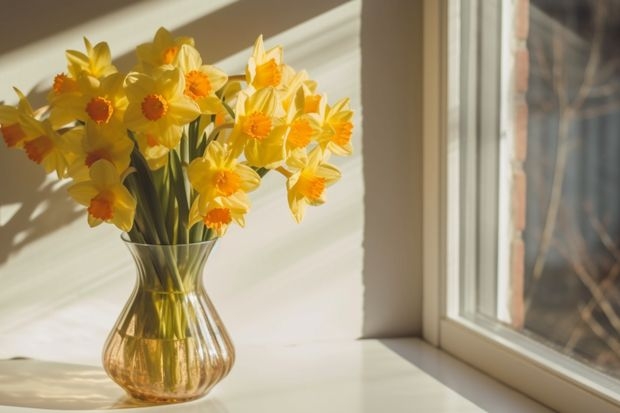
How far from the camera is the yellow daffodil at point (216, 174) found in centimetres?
99

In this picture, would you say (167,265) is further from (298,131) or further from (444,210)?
(444,210)

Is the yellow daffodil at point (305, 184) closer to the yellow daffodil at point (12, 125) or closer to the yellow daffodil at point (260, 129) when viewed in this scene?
the yellow daffodil at point (260, 129)

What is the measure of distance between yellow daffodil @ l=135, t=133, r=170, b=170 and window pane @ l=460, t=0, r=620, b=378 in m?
0.59

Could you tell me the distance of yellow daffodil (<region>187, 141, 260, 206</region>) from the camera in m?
0.99

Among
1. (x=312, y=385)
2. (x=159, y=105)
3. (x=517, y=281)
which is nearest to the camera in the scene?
(x=159, y=105)

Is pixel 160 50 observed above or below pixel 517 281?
above

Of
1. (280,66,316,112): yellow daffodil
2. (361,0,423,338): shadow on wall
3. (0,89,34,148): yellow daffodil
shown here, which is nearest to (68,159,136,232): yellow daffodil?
(0,89,34,148): yellow daffodil

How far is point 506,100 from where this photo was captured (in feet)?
4.66

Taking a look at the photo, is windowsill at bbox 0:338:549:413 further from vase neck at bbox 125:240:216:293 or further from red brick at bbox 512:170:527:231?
red brick at bbox 512:170:527:231

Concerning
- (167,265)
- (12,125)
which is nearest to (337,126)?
(167,265)

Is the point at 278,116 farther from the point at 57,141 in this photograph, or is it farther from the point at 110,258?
the point at 110,258

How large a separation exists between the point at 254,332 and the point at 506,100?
601mm

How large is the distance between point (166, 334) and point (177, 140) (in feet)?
0.86

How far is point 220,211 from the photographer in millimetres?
1003
